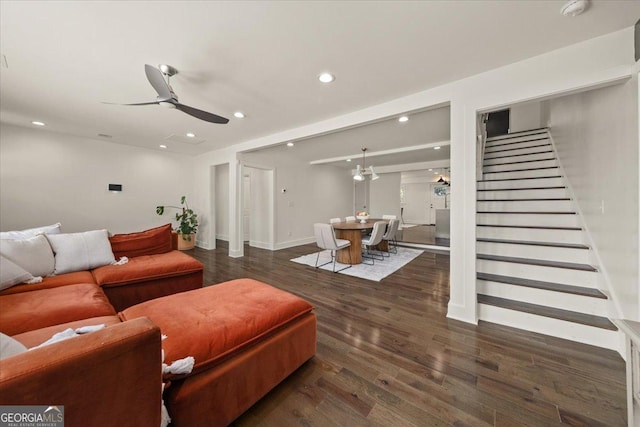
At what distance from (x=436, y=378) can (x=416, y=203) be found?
10.8m

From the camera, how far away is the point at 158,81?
1.96 metres

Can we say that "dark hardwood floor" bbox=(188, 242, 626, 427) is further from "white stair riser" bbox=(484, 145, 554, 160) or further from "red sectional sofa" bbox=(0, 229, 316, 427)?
"white stair riser" bbox=(484, 145, 554, 160)

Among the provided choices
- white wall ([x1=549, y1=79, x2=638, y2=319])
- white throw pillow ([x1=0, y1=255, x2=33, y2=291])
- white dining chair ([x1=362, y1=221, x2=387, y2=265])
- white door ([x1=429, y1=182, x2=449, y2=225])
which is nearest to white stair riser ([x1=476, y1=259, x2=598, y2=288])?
white wall ([x1=549, y1=79, x2=638, y2=319])

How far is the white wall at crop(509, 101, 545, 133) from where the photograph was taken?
17.7 ft

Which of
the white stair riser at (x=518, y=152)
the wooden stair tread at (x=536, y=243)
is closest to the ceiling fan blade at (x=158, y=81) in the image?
the wooden stair tread at (x=536, y=243)

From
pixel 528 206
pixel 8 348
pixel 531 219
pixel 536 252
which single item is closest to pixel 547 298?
pixel 536 252

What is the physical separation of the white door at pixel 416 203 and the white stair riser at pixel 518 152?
6.81m

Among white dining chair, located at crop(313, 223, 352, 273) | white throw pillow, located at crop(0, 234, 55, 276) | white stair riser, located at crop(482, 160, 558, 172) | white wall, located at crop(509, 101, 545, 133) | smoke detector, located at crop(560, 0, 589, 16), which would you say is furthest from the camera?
white wall, located at crop(509, 101, 545, 133)

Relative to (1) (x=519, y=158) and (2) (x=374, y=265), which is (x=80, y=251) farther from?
(1) (x=519, y=158)

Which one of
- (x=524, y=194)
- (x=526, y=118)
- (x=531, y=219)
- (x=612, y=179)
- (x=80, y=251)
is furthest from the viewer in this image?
(x=526, y=118)

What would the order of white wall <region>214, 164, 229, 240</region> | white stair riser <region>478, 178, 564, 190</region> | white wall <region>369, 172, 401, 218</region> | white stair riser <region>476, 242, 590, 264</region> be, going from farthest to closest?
white wall <region>369, 172, 401, 218</region> → white wall <region>214, 164, 229, 240</region> → white stair riser <region>478, 178, 564, 190</region> → white stair riser <region>476, 242, 590, 264</region>

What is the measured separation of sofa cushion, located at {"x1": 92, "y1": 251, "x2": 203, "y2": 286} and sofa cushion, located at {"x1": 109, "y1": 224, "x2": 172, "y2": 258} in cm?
11

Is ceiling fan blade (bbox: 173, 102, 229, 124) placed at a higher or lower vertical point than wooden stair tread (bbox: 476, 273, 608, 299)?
higher

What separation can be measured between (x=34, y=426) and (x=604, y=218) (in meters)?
3.90
